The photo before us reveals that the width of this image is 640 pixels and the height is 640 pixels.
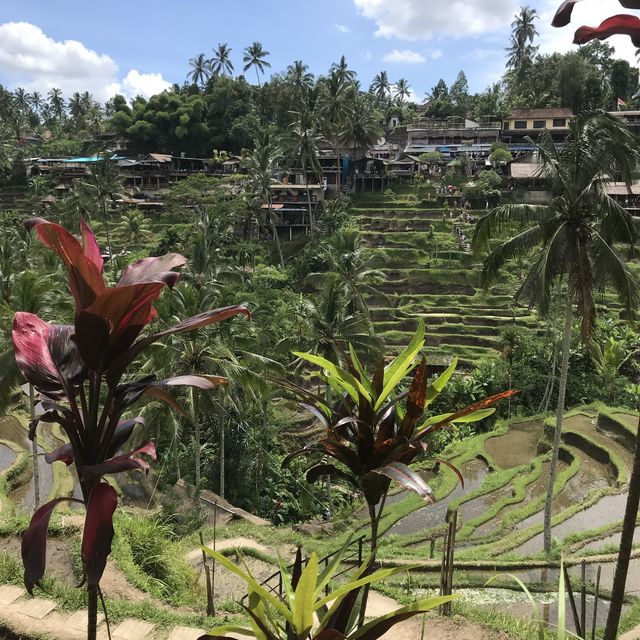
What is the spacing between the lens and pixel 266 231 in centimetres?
4516

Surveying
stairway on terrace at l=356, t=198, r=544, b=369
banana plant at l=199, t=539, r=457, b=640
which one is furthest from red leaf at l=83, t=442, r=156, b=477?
stairway on terrace at l=356, t=198, r=544, b=369

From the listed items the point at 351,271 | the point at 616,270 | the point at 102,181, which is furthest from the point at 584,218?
the point at 102,181

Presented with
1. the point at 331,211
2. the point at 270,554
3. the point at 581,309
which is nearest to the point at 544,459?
the point at 581,309

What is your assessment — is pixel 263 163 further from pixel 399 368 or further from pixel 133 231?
→ pixel 399 368

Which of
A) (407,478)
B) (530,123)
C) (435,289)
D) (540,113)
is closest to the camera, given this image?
(407,478)

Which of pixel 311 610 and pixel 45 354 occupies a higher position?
pixel 45 354

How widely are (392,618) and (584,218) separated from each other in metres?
10.1

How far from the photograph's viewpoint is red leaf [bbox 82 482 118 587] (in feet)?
7.74

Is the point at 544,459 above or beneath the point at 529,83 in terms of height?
beneath

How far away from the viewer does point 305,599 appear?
2752 mm

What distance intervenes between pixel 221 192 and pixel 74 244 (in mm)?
38761

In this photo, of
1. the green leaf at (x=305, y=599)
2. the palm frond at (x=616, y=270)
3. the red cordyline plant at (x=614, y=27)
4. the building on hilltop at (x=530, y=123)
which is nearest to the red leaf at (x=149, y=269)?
the green leaf at (x=305, y=599)

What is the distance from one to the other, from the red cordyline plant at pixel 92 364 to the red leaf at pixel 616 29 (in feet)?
7.17

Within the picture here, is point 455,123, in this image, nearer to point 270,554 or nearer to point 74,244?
point 270,554
